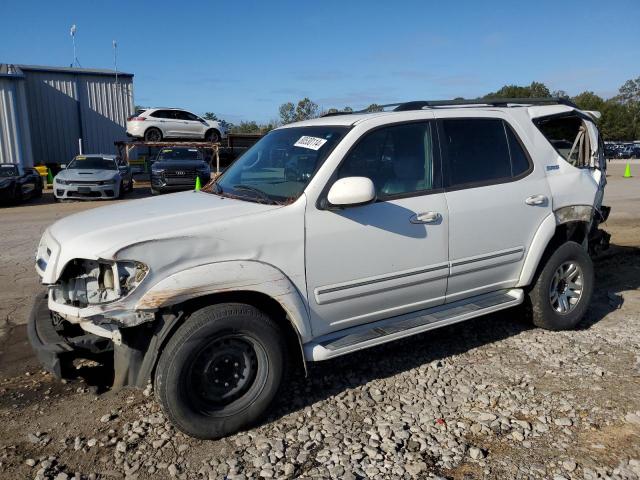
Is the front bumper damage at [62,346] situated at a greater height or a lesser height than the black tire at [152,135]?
lesser

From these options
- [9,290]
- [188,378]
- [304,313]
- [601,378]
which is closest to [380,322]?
[304,313]

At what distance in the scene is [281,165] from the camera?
401cm

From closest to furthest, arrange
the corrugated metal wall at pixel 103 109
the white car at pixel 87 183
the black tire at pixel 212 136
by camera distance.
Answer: the white car at pixel 87 183 → the black tire at pixel 212 136 → the corrugated metal wall at pixel 103 109

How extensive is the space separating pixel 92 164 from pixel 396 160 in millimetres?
15797

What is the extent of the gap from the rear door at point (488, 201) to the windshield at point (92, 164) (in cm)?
1543

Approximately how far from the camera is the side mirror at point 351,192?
135 inches

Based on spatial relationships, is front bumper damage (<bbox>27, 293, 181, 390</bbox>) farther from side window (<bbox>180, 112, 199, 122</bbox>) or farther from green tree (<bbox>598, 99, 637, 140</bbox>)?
green tree (<bbox>598, 99, 637, 140</bbox>)

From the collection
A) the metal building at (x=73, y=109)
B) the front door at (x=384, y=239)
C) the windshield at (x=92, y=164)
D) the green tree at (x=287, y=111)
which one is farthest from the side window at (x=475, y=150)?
the green tree at (x=287, y=111)

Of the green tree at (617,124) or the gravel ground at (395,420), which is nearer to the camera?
the gravel ground at (395,420)

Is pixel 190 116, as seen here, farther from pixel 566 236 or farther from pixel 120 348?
pixel 120 348

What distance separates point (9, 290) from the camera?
6.38 meters

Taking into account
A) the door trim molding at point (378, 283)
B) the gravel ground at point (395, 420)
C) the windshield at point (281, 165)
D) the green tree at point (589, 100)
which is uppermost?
the green tree at point (589, 100)

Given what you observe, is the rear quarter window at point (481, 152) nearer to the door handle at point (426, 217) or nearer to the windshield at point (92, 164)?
the door handle at point (426, 217)

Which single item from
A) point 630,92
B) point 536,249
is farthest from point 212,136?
point 630,92
